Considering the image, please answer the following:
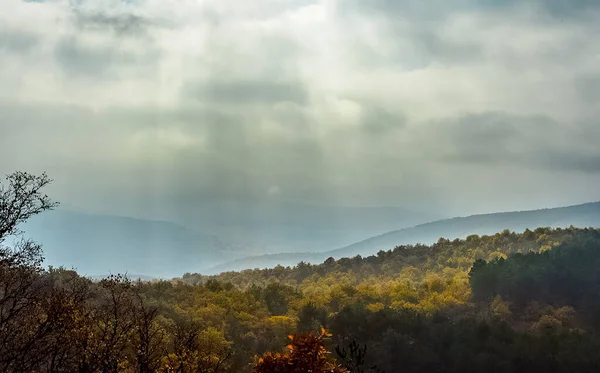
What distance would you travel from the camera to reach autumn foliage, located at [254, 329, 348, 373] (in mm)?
16500

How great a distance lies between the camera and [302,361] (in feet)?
54.4

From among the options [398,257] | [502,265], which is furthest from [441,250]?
[502,265]

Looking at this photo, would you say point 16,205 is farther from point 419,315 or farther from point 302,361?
point 419,315

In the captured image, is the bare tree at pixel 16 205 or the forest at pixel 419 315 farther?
the forest at pixel 419 315

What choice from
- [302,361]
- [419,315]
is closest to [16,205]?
[302,361]

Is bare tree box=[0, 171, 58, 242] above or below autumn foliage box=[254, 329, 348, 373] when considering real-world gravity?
above

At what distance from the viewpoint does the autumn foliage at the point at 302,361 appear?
54.1 feet

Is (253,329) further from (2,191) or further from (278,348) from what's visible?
(2,191)

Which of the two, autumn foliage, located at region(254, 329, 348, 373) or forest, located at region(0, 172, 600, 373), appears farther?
forest, located at region(0, 172, 600, 373)

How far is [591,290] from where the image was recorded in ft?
309

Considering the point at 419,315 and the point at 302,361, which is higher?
the point at 302,361

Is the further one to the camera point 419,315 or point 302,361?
point 419,315

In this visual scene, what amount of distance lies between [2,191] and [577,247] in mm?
98384

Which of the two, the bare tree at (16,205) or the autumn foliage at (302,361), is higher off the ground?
the bare tree at (16,205)
